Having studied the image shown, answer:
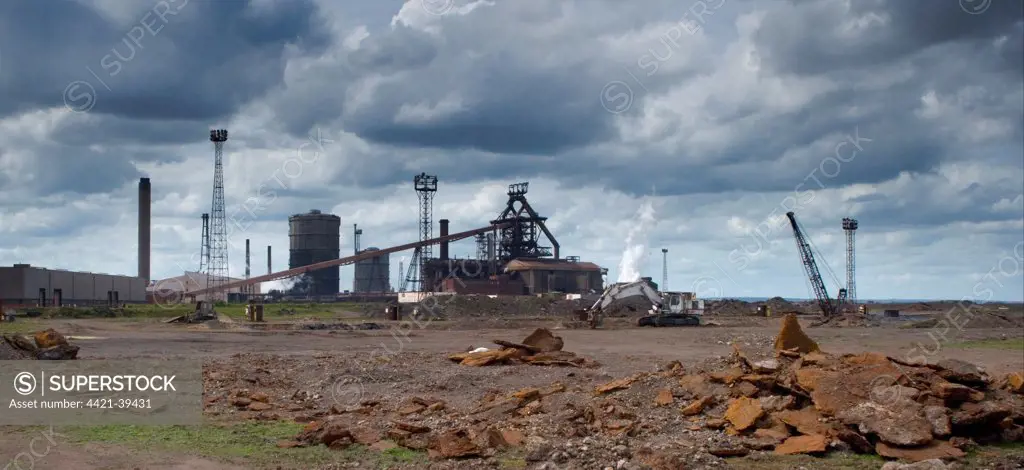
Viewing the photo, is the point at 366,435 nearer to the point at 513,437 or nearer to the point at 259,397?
the point at 513,437

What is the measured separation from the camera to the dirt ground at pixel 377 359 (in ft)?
46.3

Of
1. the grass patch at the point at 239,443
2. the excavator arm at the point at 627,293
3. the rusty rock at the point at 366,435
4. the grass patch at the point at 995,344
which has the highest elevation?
the excavator arm at the point at 627,293

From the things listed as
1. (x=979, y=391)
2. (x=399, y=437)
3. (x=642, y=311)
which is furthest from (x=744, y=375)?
(x=642, y=311)

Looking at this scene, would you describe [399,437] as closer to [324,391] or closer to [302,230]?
[324,391]

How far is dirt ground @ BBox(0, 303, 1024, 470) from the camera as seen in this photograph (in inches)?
556

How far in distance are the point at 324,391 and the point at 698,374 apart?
8724 millimetres

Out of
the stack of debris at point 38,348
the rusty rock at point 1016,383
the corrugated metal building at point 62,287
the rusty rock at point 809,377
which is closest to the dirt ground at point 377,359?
the rusty rock at point 809,377

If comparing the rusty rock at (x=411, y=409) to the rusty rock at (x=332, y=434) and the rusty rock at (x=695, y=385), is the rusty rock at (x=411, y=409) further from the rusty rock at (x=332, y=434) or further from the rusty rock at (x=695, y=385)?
A: the rusty rock at (x=695, y=385)

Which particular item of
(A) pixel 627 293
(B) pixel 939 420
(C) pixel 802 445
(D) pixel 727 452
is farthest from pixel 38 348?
(A) pixel 627 293

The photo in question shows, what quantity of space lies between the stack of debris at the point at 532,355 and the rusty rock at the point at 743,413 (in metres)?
11.5

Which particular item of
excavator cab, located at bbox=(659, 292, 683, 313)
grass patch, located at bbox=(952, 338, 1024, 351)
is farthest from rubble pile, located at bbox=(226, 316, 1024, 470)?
excavator cab, located at bbox=(659, 292, 683, 313)

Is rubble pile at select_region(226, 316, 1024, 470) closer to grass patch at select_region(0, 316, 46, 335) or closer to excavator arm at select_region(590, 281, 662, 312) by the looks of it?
grass patch at select_region(0, 316, 46, 335)

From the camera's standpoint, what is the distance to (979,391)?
16828 millimetres

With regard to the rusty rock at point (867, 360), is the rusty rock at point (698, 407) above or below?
below
